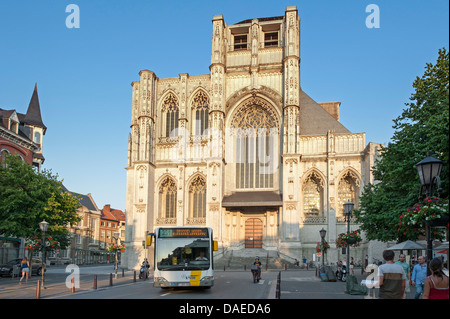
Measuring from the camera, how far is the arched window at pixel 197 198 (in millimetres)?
42125

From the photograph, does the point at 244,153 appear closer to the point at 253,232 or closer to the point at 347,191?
the point at 253,232

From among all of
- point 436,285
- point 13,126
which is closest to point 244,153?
point 13,126

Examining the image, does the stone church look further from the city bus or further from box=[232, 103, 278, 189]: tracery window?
the city bus

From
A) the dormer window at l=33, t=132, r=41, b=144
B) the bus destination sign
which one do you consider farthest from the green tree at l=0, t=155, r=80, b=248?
the dormer window at l=33, t=132, r=41, b=144

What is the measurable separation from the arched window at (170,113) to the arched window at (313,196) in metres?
13.9

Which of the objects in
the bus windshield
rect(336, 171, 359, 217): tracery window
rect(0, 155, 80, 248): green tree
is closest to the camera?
the bus windshield

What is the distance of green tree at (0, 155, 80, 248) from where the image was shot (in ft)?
94.9

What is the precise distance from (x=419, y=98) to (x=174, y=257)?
506 inches

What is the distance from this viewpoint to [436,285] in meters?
6.38

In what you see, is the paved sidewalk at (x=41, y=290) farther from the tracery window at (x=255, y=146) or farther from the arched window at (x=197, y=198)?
the tracery window at (x=255, y=146)

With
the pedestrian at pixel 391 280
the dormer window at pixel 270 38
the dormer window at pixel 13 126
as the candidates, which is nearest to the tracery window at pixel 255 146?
the dormer window at pixel 270 38

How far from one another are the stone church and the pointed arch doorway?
94 millimetres
